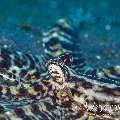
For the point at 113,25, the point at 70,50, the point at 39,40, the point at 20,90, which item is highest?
the point at 113,25

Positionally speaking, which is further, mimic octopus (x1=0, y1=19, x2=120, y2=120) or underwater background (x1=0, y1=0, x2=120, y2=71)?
underwater background (x1=0, y1=0, x2=120, y2=71)

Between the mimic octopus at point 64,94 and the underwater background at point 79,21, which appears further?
the underwater background at point 79,21

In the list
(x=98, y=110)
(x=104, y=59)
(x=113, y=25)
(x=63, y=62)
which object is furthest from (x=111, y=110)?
(x=113, y=25)

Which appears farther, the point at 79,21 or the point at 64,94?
the point at 79,21

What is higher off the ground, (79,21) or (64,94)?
(79,21)

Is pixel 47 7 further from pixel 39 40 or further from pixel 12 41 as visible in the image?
pixel 12 41

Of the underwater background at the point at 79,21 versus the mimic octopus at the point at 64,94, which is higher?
the underwater background at the point at 79,21

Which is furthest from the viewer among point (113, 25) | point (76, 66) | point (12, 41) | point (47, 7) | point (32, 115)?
point (47, 7)

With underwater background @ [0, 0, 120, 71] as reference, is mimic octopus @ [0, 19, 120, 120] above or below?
below
